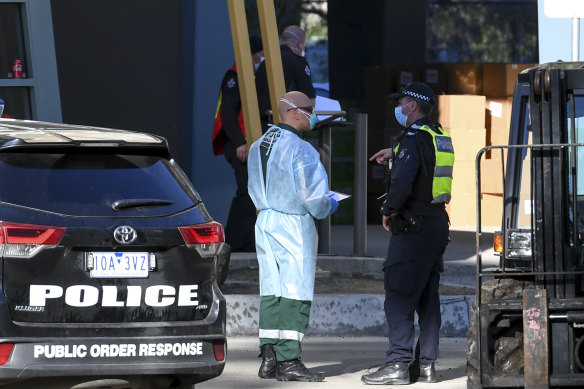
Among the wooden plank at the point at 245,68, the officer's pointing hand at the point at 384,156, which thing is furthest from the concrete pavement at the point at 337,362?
the wooden plank at the point at 245,68

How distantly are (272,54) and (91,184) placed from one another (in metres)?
4.99

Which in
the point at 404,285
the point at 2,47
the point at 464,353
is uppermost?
the point at 2,47

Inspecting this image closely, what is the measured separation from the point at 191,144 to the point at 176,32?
1.31 m

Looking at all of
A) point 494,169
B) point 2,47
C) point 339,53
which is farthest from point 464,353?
point 339,53

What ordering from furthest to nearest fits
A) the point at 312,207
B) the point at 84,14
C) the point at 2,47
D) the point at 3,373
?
the point at 84,14 < the point at 2,47 < the point at 312,207 < the point at 3,373

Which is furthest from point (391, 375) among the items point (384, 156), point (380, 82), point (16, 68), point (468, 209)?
point (380, 82)

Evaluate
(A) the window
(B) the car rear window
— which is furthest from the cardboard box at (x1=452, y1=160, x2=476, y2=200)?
(B) the car rear window

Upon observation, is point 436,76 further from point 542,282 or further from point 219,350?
point 219,350

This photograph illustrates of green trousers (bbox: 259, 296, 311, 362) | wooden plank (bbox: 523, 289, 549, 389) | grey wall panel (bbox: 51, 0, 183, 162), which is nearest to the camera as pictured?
wooden plank (bbox: 523, 289, 549, 389)

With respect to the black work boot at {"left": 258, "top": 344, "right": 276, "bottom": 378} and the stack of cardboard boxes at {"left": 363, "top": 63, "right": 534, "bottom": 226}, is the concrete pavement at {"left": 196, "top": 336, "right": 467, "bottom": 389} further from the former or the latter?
the stack of cardboard boxes at {"left": 363, "top": 63, "right": 534, "bottom": 226}

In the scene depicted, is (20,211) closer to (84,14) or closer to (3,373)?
(3,373)

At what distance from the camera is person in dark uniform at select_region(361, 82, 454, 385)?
7.97m

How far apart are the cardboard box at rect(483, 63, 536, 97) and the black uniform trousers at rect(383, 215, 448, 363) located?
10042 mm

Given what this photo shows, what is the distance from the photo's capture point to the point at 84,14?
14.4 meters
